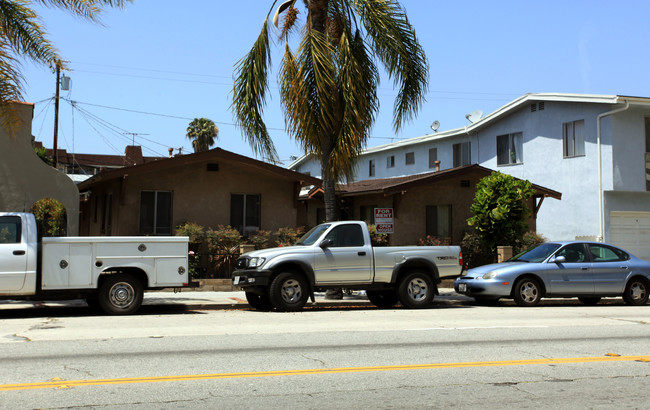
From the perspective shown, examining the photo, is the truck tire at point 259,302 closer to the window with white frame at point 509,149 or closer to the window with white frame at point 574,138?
the window with white frame at point 574,138

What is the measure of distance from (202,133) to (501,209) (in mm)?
30846

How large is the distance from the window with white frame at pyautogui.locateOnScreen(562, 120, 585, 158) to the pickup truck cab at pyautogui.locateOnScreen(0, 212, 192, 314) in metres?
19.9

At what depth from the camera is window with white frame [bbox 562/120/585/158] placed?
2747cm

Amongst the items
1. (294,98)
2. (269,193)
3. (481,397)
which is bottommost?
(481,397)

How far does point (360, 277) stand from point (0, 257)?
726 cm

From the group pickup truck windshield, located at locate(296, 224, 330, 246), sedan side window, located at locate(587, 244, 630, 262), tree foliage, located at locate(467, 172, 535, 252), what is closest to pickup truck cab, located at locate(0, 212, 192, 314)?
pickup truck windshield, located at locate(296, 224, 330, 246)

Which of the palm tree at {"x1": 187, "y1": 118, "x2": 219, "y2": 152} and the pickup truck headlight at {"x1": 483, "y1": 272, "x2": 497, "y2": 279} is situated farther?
the palm tree at {"x1": 187, "y1": 118, "x2": 219, "y2": 152}

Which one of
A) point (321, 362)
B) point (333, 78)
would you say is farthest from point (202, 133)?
point (321, 362)

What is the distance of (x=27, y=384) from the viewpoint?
6660mm

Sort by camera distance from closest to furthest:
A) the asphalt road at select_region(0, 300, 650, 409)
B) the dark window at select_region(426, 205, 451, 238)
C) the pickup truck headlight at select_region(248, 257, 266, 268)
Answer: the asphalt road at select_region(0, 300, 650, 409) < the pickup truck headlight at select_region(248, 257, 266, 268) < the dark window at select_region(426, 205, 451, 238)

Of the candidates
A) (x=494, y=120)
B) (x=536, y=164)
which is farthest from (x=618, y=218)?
(x=494, y=120)

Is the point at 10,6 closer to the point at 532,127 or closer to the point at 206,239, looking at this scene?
the point at 206,239

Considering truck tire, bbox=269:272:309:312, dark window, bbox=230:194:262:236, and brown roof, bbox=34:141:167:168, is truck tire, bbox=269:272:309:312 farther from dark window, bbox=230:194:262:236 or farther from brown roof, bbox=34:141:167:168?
brown roof, bbox=34:141:167:168

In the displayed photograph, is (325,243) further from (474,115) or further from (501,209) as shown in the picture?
(474,115)
